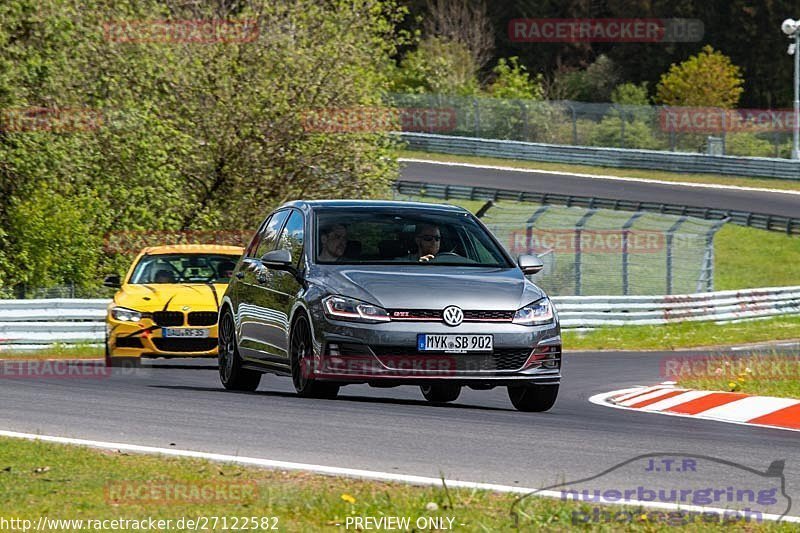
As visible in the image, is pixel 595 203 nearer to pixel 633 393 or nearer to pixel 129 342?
pixel 129 342

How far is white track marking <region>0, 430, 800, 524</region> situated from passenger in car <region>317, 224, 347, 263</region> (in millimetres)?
3097

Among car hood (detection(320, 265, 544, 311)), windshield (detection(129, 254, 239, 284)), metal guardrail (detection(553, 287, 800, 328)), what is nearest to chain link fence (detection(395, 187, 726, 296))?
metal guardrail (detection(553, 287, 800, 328))

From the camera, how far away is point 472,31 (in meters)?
86.8

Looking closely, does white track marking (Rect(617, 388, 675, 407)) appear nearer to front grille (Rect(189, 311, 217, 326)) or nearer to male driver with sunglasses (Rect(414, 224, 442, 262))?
male driver with sunglasses (Rect(414, 224, 442, 262))

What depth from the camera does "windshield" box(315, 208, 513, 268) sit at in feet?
39.8

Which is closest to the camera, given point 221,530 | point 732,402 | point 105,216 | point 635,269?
point 221,530

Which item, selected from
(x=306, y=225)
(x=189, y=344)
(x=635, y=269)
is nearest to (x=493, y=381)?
(x=306, y=225)

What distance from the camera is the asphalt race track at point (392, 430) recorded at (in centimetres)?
Answer: 875

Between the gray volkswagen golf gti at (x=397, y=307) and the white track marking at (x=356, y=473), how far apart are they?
2.38 m

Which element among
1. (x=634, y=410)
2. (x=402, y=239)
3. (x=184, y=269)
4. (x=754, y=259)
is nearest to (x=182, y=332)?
(x=184, y=269)

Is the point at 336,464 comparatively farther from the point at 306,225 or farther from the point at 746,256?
the point at 746,256

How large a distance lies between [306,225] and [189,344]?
4.85 meters

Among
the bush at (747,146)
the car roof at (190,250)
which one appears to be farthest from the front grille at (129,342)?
the bush at (747,146)

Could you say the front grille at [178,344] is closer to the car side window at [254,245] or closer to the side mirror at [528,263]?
the car side window at [254,245]
